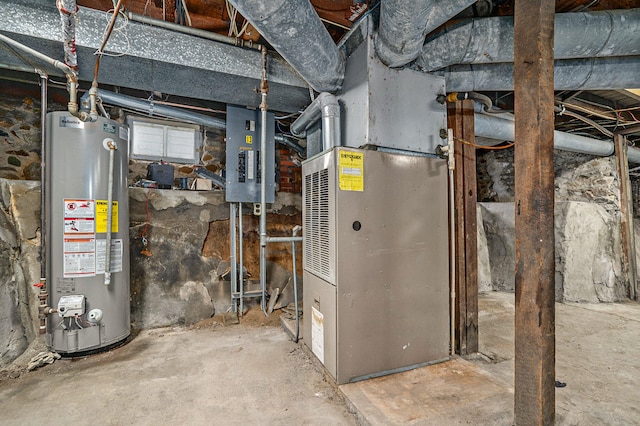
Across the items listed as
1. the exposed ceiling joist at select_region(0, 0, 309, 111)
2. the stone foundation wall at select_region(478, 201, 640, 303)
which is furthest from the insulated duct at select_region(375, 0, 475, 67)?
the stone foundation wall at select_region(478, 201, 640, 303)

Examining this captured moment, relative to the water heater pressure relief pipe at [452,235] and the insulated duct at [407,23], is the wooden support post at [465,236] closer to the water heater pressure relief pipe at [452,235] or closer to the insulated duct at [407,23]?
the water heater pressure relief pipe at [452,235]

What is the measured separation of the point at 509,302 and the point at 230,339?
2996 millimetres

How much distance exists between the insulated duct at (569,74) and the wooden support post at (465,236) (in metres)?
0.17

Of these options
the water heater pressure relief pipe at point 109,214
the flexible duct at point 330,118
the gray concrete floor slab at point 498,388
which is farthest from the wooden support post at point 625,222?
the water heater pressure relief pipe at point 109,214

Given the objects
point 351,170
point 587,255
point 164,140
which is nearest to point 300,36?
point 351,170

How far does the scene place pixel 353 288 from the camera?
63.6 inches

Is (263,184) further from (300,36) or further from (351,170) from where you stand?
(300,36)

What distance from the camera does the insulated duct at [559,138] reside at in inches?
111

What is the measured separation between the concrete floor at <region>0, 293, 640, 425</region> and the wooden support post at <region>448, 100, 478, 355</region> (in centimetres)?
19

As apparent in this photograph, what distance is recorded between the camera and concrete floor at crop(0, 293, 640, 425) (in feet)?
4.58

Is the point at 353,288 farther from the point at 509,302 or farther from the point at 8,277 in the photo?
the point at 509,302

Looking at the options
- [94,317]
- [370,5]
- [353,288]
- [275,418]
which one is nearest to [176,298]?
[94,317]

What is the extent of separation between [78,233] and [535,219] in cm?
258

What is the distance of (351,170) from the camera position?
160 cm
